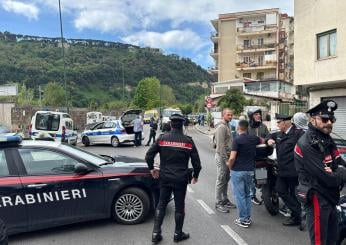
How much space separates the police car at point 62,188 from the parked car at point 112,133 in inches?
545

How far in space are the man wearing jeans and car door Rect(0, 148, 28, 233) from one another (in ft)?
10.7

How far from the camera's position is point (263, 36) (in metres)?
64.4

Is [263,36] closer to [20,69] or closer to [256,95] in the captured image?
[256,95]

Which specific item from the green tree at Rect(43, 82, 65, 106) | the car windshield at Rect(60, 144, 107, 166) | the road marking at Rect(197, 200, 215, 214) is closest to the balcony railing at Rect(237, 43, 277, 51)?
the green tree at Rect(43, 82, 65, 106)

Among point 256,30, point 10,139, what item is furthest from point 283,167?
point 256,30

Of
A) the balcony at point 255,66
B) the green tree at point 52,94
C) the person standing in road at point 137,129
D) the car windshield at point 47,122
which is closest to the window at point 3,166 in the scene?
the car windshield at point 47,122

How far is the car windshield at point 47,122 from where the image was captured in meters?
18.7

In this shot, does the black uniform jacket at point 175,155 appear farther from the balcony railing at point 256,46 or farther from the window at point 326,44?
the balcony railing at point 256,46

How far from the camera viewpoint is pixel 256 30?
6412cm

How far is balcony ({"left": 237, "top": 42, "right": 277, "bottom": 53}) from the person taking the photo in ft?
206

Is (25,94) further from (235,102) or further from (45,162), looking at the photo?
(45,162)

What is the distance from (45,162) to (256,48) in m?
61.4

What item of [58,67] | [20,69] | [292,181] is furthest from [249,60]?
[292,181]


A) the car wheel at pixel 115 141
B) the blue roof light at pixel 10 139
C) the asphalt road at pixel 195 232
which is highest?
the blue roof light at pixel 10 139
